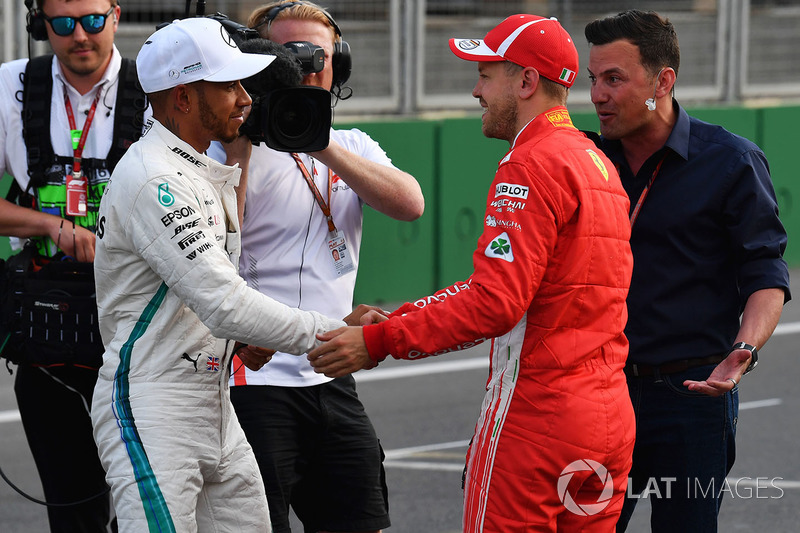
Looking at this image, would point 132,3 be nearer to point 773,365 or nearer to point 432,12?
point 432,12

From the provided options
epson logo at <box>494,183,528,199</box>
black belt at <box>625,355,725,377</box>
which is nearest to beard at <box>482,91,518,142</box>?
epson logo at <box>494,183,528,199</box>

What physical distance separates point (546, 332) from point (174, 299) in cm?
105

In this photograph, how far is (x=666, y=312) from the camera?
163 inches

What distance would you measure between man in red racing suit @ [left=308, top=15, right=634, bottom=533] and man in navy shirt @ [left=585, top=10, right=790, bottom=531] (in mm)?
654

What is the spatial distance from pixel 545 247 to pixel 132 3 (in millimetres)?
7210

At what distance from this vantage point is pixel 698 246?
413cm

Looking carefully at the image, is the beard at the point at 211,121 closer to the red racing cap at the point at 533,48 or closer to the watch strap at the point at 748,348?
the red racing cap at the point at 533,48

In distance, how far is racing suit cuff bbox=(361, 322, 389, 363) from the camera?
11.6 ft

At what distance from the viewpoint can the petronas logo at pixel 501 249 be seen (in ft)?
10.8

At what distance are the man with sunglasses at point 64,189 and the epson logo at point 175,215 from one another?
1.17 metres

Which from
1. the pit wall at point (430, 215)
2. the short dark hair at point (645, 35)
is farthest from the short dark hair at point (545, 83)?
the pit wall at point (430, 215)

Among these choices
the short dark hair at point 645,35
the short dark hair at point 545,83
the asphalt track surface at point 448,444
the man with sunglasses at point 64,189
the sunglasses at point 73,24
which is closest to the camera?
the short dark hair at point 545,83

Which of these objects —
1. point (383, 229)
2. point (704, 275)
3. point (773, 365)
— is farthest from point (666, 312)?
point (383, 229)

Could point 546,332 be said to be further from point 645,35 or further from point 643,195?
point 645,35
